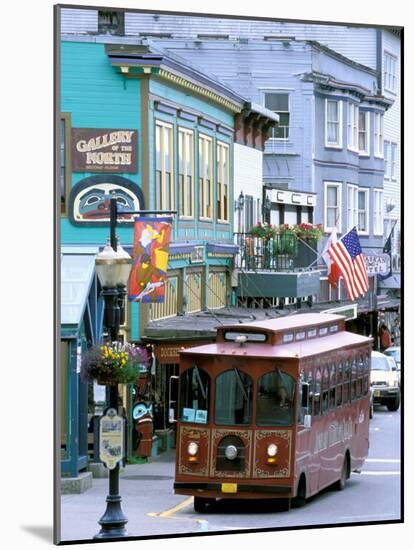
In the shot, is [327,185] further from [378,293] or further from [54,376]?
[54,376]

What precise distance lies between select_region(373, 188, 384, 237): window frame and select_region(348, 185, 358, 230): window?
0.22 m

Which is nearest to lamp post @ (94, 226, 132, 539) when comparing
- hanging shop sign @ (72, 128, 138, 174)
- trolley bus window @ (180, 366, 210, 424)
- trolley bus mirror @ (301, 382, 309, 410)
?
hanging shop sign @ (72, 128, 138, 174)

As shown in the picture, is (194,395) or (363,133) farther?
(363,133)

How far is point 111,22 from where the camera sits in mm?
19234

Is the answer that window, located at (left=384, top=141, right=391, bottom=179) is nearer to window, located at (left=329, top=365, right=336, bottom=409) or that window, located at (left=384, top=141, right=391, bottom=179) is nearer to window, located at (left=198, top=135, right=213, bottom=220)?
window, located at (left=198, top=135, right=213, bottom=220)

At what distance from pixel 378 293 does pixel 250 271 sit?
166 centimetres

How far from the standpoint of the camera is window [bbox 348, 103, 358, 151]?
21438mm

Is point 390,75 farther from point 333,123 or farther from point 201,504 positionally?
point 201,504

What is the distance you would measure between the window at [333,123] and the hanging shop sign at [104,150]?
291 cm

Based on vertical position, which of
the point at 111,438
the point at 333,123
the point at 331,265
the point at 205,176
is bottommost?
the point at 111,438

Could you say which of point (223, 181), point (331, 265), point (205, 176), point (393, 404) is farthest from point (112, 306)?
point (393, 404)

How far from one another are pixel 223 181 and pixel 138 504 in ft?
12.5

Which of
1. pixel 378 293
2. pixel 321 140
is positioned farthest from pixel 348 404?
pixel 321 140

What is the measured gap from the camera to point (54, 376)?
60.8ft
